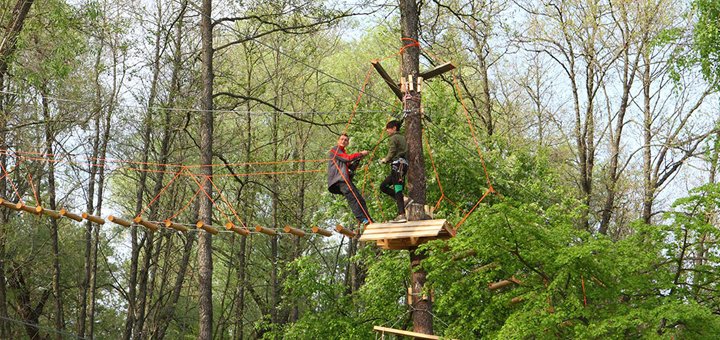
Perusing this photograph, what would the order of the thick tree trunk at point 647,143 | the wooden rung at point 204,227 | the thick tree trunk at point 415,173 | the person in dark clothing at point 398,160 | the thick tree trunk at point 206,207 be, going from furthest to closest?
1. the thick tree trunk at point 647,143
2. the thick tree trunk at point 206,207
3. the thick tree trunk at point 415,173
4. the person in dark clothing at point 398,160
5. the wooden rung at point 204,227

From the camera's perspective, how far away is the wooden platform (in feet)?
31.5

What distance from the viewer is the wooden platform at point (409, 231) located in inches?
378

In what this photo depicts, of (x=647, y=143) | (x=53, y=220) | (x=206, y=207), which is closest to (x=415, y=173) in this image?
(x=206, y=207)

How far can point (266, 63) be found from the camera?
79.7 feet

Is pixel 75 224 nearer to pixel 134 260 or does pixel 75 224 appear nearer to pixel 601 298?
pixel 134 260

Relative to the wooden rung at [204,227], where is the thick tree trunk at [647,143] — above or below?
above

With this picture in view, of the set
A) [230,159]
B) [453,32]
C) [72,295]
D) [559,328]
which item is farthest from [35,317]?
[559,328]

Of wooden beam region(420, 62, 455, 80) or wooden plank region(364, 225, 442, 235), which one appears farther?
wooden beam region(420, 62, 455, 80)

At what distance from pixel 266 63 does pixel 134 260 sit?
6615mm

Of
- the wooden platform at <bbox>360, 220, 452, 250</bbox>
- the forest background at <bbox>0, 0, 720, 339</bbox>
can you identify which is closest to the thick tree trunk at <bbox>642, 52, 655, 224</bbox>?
the forest background at <bbox>0, 0, 720, 339</bbox>

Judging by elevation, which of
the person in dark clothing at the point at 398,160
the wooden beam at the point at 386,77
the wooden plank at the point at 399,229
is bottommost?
the wooden plank at the point at 399,229

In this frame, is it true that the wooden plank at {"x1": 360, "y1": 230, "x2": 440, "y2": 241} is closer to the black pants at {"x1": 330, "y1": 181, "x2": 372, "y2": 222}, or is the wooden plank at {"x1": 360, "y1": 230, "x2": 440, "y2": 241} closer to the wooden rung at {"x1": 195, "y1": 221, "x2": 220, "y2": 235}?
the black pants at {"x1": 330, "y1": 181, "x2": 372, "y2": 222}

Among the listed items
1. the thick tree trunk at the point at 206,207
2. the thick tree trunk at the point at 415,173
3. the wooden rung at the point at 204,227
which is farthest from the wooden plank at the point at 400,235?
the thick tree trunk at the point at 206,207

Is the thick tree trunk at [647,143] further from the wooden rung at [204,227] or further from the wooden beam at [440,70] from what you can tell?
the wooden rung at [204,227]
